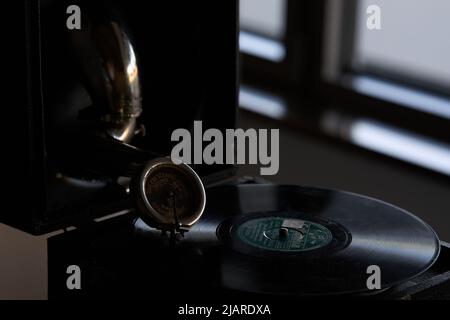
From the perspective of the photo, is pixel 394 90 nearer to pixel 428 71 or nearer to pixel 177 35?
pixel 428 71

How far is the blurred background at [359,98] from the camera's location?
6.56 feet

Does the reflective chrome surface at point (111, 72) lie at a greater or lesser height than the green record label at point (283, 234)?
greater

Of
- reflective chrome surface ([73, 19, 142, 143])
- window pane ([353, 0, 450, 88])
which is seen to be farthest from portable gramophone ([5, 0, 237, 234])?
window pane ([353, 0, 450, 88])

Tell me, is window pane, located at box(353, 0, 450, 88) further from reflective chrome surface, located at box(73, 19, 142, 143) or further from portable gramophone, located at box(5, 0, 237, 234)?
reflective chrome surface, located at box(73, 19, 142, 143)

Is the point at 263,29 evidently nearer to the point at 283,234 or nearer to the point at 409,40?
the point at 409,40

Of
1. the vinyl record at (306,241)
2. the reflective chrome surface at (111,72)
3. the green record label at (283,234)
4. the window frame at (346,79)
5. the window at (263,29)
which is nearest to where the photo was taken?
the vinyl record at (306,241)

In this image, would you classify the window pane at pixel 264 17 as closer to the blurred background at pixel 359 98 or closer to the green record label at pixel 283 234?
the blurred background at pixel 359 98

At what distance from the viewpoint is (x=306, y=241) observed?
1.25 metres

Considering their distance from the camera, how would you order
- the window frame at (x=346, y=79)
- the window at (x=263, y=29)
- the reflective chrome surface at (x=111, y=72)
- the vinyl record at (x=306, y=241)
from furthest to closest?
the window at (x=263, y=29), the window frame at (x=346, y=79), the reflective chrome surface at (x=111, y=72), the vinyl record at (x=306, y=241)

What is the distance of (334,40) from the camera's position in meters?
2.27

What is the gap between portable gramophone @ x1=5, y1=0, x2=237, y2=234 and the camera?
1.24m

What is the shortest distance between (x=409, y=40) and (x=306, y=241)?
3.27ft

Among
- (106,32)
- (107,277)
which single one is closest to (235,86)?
(106,32)

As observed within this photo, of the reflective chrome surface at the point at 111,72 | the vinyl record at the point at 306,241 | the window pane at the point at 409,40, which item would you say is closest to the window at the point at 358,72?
the window pane at the point at 409,40
